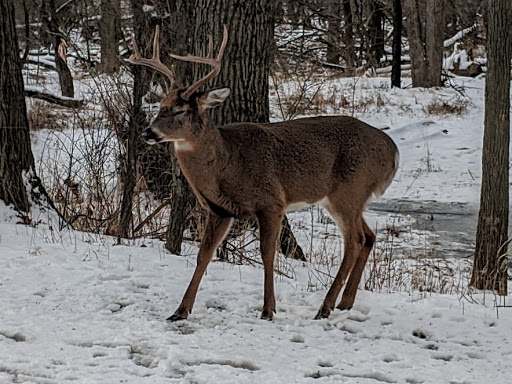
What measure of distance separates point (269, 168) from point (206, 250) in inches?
28.4

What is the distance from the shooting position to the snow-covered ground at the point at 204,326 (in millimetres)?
4281

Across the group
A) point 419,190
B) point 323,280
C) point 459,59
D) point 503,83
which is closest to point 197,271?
point 323,280

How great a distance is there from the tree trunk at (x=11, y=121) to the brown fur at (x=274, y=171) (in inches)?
106

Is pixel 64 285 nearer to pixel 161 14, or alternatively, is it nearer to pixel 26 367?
pixel 26 367

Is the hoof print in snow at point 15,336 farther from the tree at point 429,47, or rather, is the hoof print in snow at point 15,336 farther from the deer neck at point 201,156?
the tree at point 429,47

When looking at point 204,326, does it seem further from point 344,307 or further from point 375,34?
point 375,34

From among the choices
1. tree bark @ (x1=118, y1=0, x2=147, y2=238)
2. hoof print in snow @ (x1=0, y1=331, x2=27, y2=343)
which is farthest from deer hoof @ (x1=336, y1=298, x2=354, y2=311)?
tree bark @ (x1=118, y1=0, x2=147, y2=238)

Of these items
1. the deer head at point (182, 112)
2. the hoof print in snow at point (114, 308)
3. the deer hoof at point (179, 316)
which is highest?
the deer head at point (182, 112)

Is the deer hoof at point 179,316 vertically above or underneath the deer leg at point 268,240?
underneath

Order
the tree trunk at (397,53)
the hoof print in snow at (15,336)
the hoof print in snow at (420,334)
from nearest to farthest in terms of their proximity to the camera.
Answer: the hoof print in snow at (15,336) < the hoof print in snow at (420,334) < the tree trunk at (397,53)

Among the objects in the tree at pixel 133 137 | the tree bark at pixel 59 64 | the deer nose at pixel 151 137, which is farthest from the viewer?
the tree bark at pixel 59 64

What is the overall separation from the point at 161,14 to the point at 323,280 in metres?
5.26

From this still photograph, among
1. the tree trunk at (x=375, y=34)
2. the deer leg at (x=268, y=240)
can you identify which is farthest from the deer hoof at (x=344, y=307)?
the tree trunk at (x=375, y=34)

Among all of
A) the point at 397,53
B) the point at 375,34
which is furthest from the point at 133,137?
the point at 375,34
